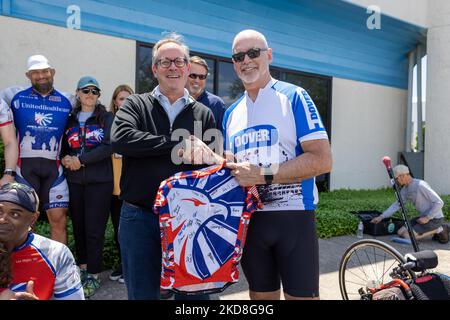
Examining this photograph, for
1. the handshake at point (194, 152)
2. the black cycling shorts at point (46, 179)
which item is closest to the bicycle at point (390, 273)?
the handshake at point (194, 152)

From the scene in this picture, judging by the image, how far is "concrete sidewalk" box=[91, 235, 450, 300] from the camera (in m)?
3.88

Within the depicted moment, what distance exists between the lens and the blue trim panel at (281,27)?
6.52 m

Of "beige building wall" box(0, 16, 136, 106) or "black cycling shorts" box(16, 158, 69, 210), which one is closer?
"black cycling shorts" box(16, 158, 69, 210)

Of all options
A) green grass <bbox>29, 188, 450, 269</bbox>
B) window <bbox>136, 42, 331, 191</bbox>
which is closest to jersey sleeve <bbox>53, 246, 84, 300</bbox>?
green grass <bbox>29, 188, 450, 269</bbox>

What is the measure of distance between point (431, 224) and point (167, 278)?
19.6 ft

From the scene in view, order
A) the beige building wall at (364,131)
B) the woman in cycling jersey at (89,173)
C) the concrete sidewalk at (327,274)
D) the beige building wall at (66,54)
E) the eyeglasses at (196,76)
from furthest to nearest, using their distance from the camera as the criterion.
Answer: the beige building wall at (364,131), the beige building wall at (66,54), the concrete sidewalk at (327,274), the woman in cycling jersey at (89,173), the eyeglasses at (196,76)

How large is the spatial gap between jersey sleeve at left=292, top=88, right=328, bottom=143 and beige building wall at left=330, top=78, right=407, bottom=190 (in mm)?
8516

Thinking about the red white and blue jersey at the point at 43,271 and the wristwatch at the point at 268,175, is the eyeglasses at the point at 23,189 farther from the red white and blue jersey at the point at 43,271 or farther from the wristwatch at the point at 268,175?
the wristwatch at the point at 268,175

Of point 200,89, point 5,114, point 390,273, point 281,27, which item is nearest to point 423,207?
point 390,273

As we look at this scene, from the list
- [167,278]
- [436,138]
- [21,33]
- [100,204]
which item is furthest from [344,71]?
[167,278]

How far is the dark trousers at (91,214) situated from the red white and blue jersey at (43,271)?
1832 mm

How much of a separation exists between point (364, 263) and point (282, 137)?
237cm

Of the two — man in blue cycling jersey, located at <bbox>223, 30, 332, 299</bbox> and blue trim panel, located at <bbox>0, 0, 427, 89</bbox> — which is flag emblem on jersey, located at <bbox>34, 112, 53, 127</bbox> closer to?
man in blue cycling jersey, located at <bbox>223, 30, 332, 299</bbox>

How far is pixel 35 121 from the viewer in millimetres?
3578
